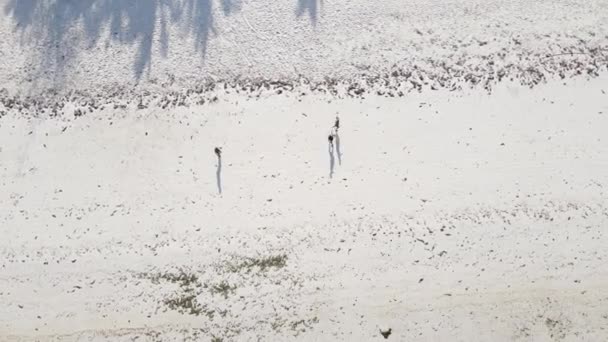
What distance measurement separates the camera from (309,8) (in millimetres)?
21641

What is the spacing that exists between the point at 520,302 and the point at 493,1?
11076mm

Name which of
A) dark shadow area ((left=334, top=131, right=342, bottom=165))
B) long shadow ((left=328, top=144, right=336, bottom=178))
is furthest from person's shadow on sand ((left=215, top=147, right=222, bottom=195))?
dark shadow area ((left=334, top=131, right=342, bottom=165))

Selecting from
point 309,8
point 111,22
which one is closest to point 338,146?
point 309,8

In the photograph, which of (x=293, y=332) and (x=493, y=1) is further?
(x=493, y=1)

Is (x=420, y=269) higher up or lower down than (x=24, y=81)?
lower down

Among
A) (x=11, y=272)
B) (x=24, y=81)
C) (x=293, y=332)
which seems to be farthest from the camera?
(x=24, y=81)

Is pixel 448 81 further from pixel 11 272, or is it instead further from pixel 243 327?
pixel 11 272

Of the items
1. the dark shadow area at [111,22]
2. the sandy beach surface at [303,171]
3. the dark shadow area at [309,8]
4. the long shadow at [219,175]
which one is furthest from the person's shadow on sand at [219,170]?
the dark shadow area at [309,8]

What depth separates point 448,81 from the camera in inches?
782

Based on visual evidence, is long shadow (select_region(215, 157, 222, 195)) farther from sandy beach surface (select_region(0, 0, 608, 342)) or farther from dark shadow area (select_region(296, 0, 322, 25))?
dark shadow area (select_region(296, 0, 322, 25))

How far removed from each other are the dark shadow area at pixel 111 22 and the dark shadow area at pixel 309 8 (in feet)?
7.37

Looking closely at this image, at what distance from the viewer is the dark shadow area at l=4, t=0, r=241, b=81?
2103cm

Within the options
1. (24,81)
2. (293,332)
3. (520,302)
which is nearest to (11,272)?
(24,81)

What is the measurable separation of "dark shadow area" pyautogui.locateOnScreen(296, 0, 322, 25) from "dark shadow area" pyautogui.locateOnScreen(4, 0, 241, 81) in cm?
225
